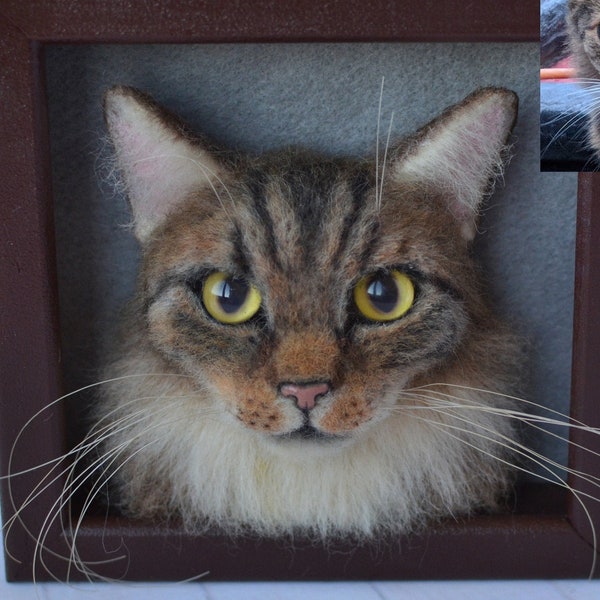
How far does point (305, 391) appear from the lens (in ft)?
1.98

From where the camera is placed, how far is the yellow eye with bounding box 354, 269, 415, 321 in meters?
0.64

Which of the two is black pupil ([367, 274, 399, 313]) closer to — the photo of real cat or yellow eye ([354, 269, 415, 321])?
yellow eye ([354, 269, 415, 321])

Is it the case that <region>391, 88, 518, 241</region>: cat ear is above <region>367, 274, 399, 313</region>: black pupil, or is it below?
above

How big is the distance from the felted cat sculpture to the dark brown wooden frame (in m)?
0.03

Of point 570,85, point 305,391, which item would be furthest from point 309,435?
point 570,85

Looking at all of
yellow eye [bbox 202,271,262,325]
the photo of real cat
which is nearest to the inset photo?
the photo of real cat

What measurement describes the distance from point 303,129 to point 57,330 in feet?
0.85

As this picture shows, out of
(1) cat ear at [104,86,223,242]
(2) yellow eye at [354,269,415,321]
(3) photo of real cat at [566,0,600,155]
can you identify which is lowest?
(2) yellow eye at [354,269,415,321]

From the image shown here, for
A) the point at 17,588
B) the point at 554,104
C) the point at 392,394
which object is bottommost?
the point at 17,588

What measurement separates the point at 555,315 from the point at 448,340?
13cm

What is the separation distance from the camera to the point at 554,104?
26.1 inches

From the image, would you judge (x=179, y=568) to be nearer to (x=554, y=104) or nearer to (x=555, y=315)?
(x=555, y=315)

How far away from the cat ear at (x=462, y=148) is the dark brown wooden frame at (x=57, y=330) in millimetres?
53

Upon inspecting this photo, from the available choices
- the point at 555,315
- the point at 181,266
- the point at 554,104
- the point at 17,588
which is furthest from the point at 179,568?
the point at 554,104
